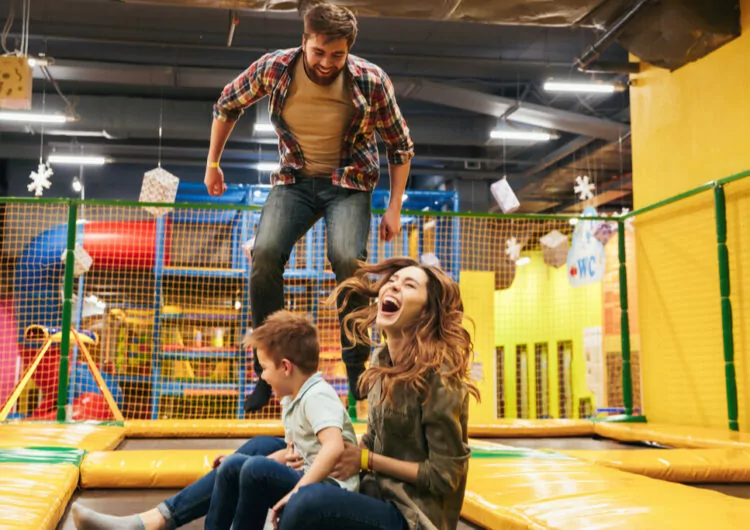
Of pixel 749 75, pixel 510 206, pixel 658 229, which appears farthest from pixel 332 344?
pixel 749 75

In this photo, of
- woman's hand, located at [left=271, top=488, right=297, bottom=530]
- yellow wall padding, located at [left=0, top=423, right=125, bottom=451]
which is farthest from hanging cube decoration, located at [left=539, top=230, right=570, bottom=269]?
woman's hand, located at [left=271, top=488, right=297, bottom=530]

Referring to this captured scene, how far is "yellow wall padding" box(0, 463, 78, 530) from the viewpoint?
1800 mm

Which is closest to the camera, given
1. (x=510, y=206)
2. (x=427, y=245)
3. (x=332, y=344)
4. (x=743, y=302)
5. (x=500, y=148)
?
(x=743, y=302)

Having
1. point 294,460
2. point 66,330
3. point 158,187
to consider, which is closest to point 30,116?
point 158,187

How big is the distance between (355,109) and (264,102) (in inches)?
283

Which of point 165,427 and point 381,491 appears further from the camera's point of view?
point 165,427

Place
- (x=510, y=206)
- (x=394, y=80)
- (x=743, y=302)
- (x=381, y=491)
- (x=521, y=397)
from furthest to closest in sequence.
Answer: (x=521, y=397)
(x=394, y=80)
(x=510, y=206)
(x=743, y=302)
(x=381, y=491)

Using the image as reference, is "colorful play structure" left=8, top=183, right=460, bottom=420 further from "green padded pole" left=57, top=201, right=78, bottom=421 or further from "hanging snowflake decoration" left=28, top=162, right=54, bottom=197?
"green padded pole" left=57, top=201, right=78, bottom=421

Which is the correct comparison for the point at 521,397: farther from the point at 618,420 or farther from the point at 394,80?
the point at 618,420

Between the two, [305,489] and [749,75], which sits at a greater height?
[749,75]

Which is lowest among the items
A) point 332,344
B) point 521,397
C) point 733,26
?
point 521,397

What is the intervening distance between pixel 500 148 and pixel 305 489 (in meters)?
10.6

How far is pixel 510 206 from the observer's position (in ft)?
16.4

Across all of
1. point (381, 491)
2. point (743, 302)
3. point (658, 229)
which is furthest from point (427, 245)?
point (381, 491)
